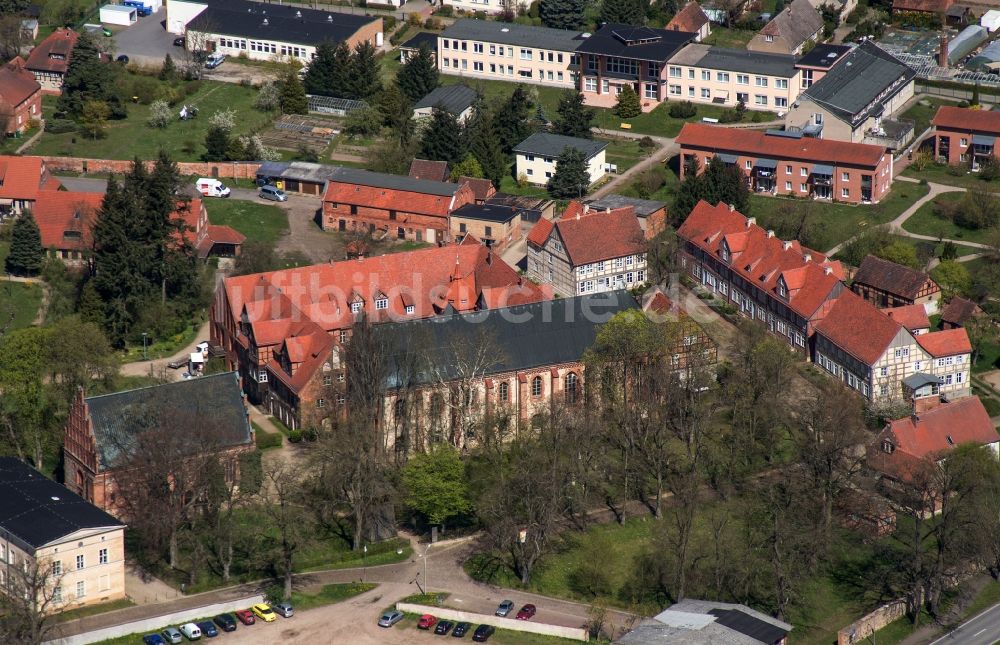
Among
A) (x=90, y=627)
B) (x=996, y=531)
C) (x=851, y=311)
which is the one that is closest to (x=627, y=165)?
(x=851, y=311)

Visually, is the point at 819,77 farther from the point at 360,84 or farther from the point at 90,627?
the point at 90,627

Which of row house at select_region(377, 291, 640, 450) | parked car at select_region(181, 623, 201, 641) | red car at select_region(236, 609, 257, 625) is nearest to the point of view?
parked car at select_region(181, 623, 201, 641)

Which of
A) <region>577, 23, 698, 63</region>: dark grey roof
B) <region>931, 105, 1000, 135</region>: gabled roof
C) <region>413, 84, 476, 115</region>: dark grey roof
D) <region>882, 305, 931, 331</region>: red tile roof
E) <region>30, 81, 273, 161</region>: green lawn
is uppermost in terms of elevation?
<region>577, 23, 698, 63</region>: dark grey roof

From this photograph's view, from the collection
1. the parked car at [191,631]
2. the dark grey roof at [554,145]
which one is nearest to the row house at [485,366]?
the parked car at [191,631]

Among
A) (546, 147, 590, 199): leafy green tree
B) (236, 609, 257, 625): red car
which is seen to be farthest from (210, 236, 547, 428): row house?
(546, 147, 590, 199): leafy green tree

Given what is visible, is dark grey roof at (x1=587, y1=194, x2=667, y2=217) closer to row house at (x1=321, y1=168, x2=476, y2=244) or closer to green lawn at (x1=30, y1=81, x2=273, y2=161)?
row house at (x1=321, y1=168, x2=476, y2=244)

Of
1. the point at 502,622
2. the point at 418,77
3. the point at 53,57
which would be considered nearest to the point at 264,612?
the point at 502,622
